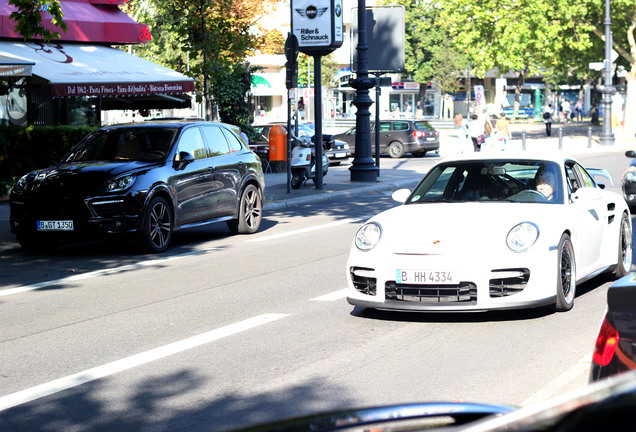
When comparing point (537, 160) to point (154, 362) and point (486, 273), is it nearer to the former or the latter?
point (486, 273)

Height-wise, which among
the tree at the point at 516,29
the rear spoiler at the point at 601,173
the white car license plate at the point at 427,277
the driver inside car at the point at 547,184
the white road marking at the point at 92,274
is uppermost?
the tree at the point at 516,29

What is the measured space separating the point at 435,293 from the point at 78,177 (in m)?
6.58

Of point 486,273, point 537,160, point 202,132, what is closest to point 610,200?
point 537,160

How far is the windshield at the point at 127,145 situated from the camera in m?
13.4

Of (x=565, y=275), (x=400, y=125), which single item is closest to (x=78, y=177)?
(x=565, y=275)

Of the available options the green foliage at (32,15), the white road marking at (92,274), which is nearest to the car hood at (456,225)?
the white road marking at (92,274)

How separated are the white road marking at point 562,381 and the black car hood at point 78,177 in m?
7.89

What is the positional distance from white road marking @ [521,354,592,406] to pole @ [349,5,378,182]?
17860 millimetres

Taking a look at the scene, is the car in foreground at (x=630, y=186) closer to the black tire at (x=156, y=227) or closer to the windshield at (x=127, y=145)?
the windshield at (x=127, y=145)

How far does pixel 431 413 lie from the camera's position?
8.45 ft

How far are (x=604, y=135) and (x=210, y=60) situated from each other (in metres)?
24.8

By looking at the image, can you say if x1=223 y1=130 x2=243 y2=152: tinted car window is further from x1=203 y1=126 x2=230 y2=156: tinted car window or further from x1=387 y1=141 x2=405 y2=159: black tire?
x1=387 y1=141 x2=405 y2=159: black tire

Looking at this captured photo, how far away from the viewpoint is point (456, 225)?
7.81m

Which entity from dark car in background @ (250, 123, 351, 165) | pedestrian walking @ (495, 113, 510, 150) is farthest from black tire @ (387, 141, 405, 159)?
pedestrian walking @ (495, 113, 510, 150)
